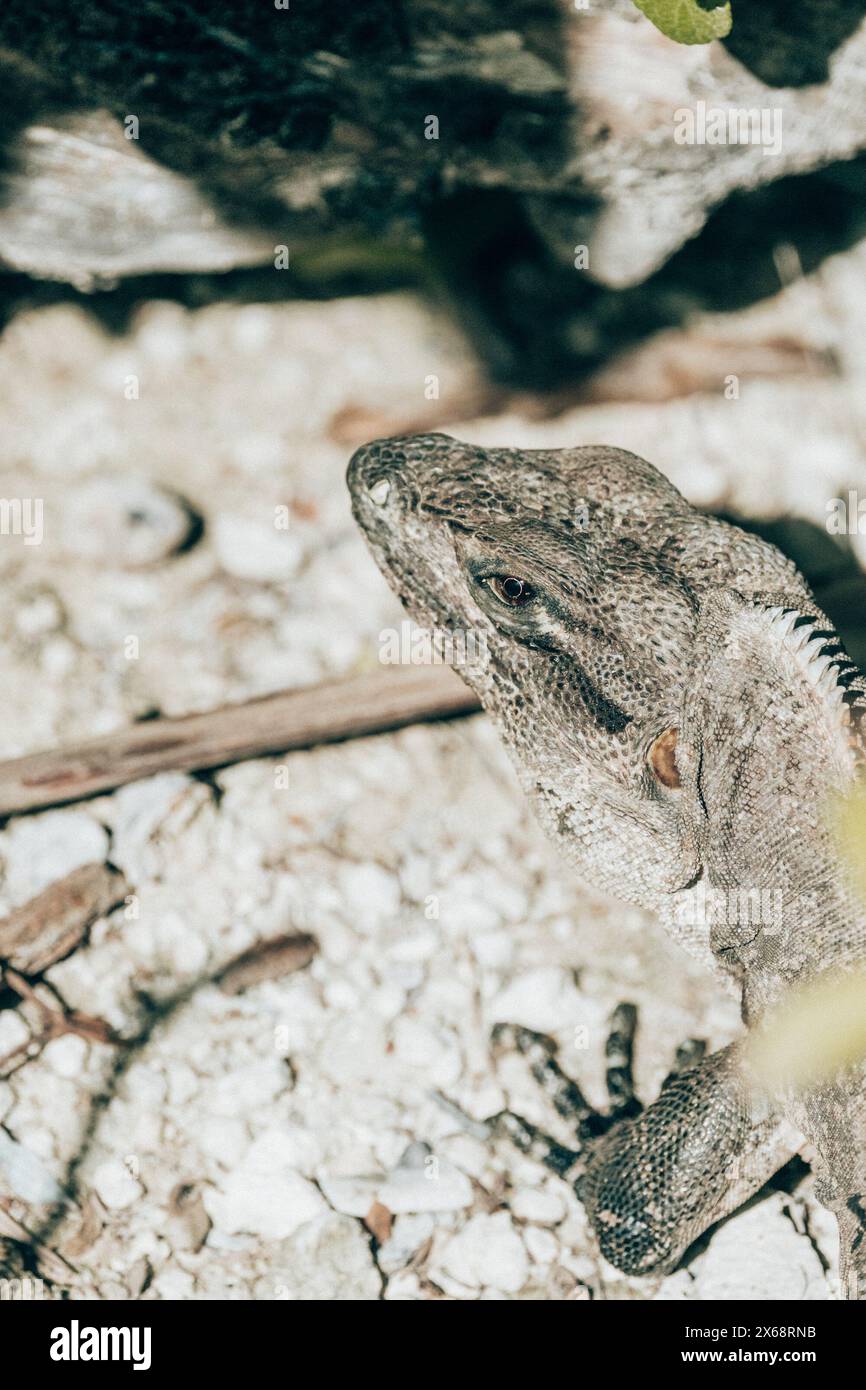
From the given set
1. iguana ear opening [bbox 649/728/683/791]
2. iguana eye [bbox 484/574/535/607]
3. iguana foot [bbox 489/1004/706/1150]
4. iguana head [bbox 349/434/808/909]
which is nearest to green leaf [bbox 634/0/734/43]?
iguana head [bbox 349/434/808/909]

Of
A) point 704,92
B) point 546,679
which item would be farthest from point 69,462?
point 704,92

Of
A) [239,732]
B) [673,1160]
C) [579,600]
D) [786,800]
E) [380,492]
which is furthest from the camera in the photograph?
[239,732]

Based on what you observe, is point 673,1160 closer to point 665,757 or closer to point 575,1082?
point 575,1082

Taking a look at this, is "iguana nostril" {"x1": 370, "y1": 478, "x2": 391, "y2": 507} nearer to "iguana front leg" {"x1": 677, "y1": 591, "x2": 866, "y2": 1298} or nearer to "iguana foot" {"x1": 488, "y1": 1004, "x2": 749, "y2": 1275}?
"iguana front leg" {"x1": 677, "y1": 591, "x2": 866, "y2": 1298}

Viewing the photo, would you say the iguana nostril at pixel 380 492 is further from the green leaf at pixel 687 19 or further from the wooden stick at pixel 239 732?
the green leaf at pixel 687 19

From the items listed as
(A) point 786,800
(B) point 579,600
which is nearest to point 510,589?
(B) point 579,600

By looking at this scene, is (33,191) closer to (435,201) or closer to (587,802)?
(435,201)

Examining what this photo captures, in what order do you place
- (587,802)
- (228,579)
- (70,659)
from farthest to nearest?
(228,579) < (70,659) < (587,802)
